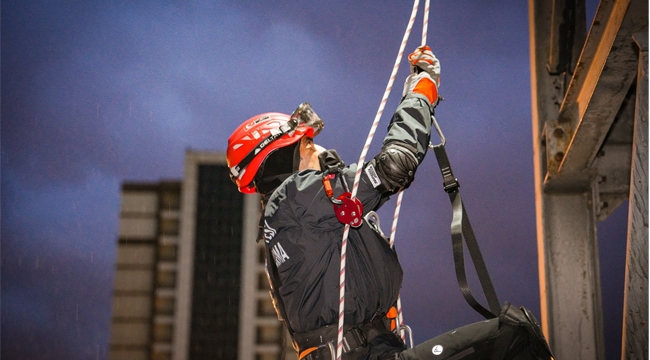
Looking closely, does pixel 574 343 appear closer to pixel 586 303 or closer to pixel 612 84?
pixel 586 303

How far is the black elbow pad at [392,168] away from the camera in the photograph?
8.61ft

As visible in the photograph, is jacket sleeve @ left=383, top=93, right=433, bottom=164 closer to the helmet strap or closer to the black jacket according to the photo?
the black jacket

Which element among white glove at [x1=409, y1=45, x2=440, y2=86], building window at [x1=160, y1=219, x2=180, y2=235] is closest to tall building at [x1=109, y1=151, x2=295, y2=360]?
building window at [x1=160, y1=219, x2=180, y2=235]

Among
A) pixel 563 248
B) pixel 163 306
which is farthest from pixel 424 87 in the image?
pixel 163 306

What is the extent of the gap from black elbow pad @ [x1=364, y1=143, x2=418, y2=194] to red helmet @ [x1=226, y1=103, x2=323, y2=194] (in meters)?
0.66

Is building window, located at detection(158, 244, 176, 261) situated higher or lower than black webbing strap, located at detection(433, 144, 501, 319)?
lower

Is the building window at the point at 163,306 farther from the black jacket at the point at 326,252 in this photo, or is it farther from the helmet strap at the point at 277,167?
the black jacket at the point at 326,252

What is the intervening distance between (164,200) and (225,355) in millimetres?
18073

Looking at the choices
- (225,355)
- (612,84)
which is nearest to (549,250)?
(612,84)

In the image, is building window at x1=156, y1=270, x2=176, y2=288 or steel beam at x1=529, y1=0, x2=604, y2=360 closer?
steel beam at x1=529, y1=0, x2=604, y2=360

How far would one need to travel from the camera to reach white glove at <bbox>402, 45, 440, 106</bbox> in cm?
301

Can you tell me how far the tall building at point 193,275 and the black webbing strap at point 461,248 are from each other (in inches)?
2119

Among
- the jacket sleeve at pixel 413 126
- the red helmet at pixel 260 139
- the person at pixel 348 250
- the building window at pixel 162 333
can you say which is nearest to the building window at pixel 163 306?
the building window at pixel 162 333

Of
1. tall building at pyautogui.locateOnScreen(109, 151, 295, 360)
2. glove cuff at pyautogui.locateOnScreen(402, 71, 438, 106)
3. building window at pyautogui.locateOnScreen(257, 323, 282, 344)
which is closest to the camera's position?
glove cuff at pyautogui.locateOnScreen(402, 71, 438, 106)
